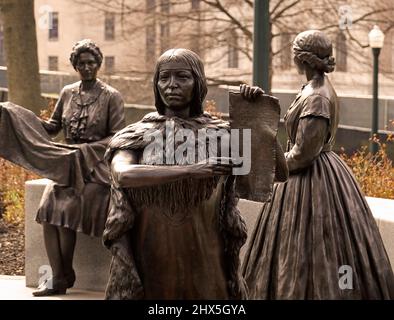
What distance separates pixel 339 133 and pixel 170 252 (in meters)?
21.5

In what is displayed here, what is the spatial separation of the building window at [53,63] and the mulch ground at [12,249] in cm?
1735

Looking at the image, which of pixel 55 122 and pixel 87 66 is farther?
pixel 55 122

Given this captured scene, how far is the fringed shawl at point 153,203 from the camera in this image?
17.9ft

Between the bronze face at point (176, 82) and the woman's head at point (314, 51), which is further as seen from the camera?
the woman's head at point (314, 51)

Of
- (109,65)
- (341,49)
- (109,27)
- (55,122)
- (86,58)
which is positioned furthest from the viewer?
(109,27)

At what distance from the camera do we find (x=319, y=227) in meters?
8.20

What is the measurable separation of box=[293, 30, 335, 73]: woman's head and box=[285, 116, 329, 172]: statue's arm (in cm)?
41

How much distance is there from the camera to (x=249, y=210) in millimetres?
10062

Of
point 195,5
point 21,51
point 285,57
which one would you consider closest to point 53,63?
point 195,5

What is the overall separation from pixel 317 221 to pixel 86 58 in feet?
8.86

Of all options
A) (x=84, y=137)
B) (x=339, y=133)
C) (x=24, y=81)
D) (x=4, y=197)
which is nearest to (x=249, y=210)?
(x=84, y=137)

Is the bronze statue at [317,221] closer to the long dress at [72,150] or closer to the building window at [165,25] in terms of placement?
the long dress at [72,150]

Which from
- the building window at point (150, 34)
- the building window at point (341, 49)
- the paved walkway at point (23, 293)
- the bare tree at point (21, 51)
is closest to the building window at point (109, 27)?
the building window at point (150, 34)

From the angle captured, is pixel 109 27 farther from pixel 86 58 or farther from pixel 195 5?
pixel 86 58
